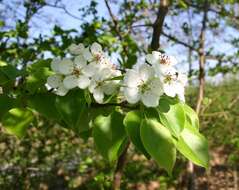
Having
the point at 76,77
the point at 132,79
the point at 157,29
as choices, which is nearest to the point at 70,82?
the point at 76,77

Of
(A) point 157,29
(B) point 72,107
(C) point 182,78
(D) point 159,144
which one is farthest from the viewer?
(A) point 157,29

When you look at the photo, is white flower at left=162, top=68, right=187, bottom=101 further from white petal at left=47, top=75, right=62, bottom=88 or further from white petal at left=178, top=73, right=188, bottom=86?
white petal at left=47, top=75, right=62, bottom=88

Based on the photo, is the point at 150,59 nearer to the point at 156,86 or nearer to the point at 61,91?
the point at 156,86

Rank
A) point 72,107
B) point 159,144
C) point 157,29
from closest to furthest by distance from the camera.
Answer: point 159,144 < point 72,107 < point 157,29

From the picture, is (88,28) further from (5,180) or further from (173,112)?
(5,180)

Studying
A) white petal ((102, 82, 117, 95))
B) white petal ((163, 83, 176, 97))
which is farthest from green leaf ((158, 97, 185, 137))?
white petal ((102, 82, 117, 95))

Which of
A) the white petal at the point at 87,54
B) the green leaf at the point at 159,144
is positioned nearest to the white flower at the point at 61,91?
the white petal at the point at 87,54

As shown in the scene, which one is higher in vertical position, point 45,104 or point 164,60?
point 164,60
